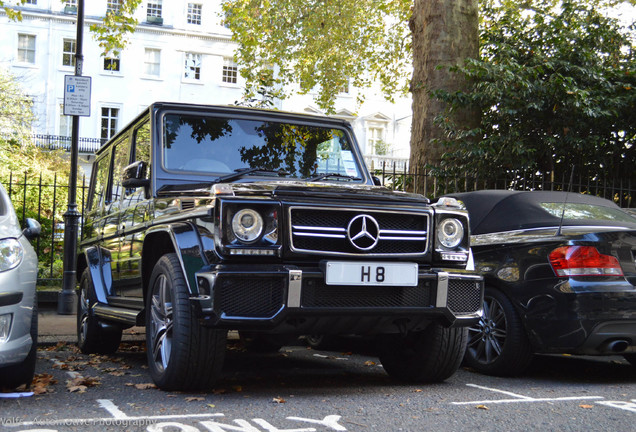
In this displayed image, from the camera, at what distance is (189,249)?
5.05 metres

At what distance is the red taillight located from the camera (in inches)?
235

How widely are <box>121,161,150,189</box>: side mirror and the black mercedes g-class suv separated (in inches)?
0.5

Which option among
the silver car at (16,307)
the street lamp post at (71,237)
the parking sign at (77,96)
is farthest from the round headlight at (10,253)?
the parking sign at (77,96)

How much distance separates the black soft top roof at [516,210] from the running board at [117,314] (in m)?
3.02

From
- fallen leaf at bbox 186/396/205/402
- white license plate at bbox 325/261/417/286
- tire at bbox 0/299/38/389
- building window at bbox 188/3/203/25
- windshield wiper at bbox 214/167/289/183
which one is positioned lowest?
fallen leaf at bbox 186/396/205/402

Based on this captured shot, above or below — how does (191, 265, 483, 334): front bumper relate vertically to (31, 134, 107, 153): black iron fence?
below

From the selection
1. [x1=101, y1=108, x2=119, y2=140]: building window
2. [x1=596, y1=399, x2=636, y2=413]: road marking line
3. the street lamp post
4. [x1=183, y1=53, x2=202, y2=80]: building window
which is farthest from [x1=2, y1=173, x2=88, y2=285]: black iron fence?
[x1=183, y1=53, x2=202, y2=80]: building window

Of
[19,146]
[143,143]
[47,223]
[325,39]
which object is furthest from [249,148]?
[19,146]

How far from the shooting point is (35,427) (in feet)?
14.0

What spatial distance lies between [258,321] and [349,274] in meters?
0.63

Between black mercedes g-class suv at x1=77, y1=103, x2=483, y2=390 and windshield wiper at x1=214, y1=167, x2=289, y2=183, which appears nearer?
black mercedes g-class suv at x1=77, y1=103, x2=483, y2=390

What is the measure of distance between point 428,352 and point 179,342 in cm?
183

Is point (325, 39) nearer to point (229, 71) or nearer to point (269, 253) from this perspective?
point (269, 253)

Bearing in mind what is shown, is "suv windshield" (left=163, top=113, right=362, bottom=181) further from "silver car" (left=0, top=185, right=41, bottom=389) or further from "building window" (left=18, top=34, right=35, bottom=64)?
"building window" (left=18, top=34, right=35, bottom=64)
